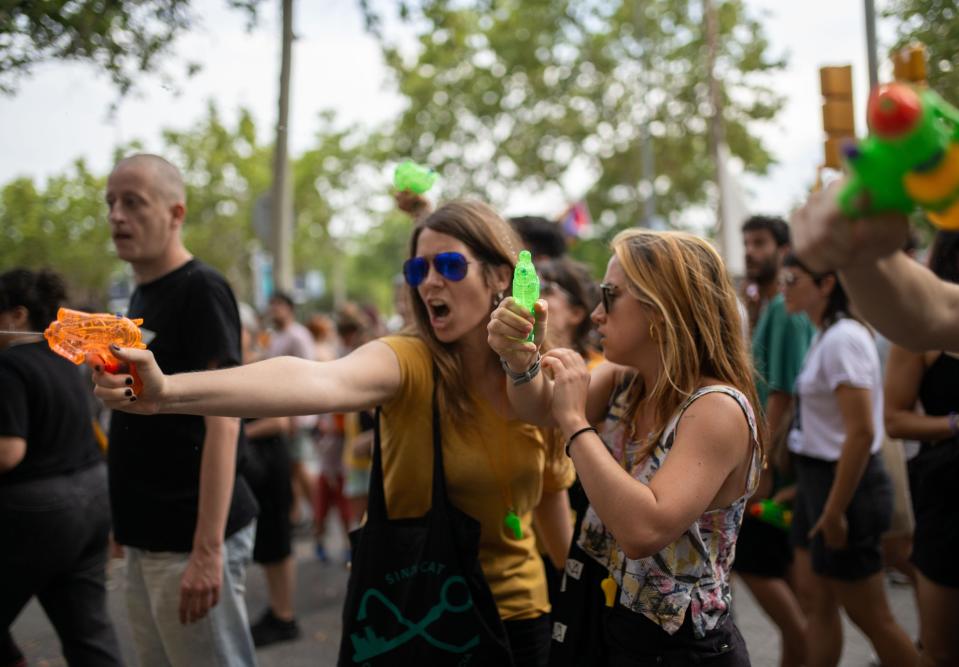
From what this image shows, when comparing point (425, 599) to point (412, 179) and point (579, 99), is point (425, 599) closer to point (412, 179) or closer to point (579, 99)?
point (412, 179)

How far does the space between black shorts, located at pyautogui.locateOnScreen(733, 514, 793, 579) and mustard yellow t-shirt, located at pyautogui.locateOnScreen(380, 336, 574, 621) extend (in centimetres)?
175

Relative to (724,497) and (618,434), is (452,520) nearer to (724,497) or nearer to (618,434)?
(618,434)

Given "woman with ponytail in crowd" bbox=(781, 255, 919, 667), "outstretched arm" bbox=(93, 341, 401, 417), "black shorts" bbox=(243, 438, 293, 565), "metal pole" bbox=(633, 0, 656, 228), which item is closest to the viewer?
"outstretched arm" bbox=(93, 341, 401, 417)

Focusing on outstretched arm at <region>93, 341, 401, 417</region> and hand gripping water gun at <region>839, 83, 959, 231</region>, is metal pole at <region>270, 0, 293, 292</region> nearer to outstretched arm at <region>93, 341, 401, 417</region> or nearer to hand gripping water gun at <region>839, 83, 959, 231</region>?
outstretched arm at <region>93, 341, 401, 417</region>

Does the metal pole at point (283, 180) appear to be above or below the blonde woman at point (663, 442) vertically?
above

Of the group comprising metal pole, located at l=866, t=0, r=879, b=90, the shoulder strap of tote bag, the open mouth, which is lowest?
the shoulder strap of tote bag

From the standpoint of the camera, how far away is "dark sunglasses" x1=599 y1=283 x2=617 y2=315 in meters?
2.10

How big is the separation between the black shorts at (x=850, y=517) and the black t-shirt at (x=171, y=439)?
2.53 meters

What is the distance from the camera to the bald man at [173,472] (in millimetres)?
2605

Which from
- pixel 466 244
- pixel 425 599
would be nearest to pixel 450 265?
pixel 466 244

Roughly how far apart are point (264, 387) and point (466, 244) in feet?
2.61

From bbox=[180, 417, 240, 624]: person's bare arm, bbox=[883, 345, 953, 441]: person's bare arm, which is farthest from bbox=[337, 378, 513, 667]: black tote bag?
bbox=[883, 345, 953, 441]: person's bare arm

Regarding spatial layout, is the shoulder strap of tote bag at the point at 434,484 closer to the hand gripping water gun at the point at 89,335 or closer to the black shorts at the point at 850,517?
the hand gripping water gun at the point at 89,335

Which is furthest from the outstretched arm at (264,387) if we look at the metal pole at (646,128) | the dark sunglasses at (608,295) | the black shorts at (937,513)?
the metal pole at (646,128)
